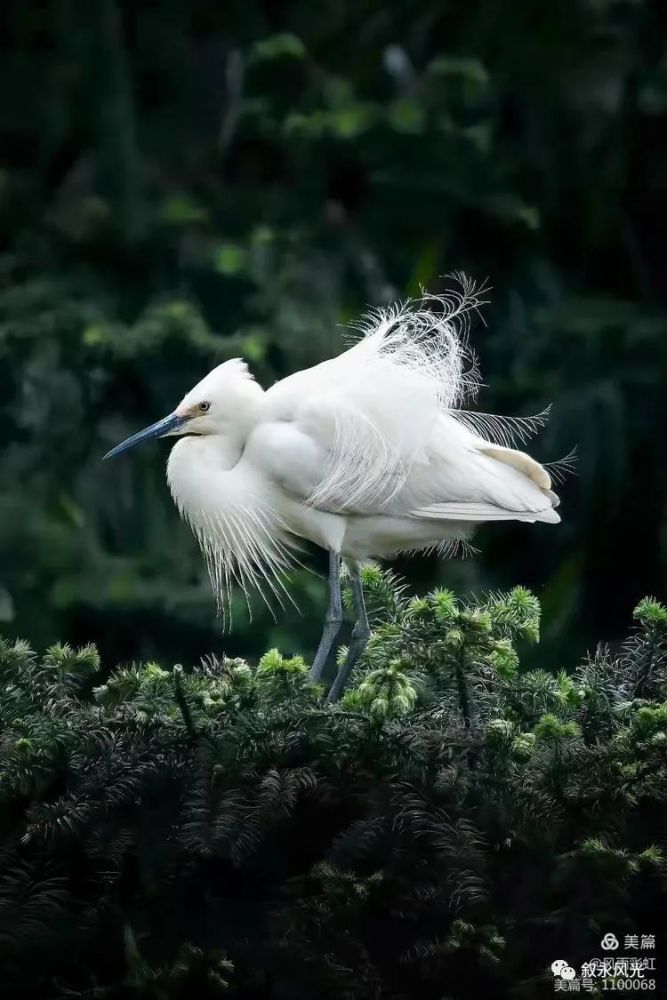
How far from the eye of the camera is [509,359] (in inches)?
161

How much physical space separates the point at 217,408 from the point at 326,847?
949 mm

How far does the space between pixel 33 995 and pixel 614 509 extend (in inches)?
97.4

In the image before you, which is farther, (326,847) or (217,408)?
(217,408)

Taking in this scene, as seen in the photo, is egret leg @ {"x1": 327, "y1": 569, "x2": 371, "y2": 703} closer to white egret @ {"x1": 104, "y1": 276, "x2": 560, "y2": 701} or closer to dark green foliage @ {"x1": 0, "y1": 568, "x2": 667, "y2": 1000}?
white egret @ {"x1": 104, "y1": 276, "x2": 560, "y2": 701}

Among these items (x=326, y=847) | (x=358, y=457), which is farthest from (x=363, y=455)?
(x=326, y=847)

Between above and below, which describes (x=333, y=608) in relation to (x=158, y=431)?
below

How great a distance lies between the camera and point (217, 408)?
8.59 ft

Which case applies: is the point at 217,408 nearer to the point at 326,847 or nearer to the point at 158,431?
the point at 158,431

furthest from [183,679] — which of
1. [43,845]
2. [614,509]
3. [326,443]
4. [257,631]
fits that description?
[614,509]

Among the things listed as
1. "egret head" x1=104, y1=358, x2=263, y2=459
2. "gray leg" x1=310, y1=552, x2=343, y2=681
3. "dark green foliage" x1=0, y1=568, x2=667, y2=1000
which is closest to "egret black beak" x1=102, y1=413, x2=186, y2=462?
"egret head" x1=104, y1=358, x2=263, y2=459

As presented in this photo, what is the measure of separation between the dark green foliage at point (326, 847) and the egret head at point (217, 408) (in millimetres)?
741

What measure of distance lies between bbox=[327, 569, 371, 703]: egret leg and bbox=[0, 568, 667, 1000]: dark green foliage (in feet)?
1.25

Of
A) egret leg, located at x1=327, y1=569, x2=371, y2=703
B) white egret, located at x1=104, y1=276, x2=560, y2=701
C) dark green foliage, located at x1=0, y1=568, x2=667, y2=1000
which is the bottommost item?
dark green foliage, located at x1=0, y1=568, x2=667, y2=1000

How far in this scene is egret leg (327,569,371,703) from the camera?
2.38 m
